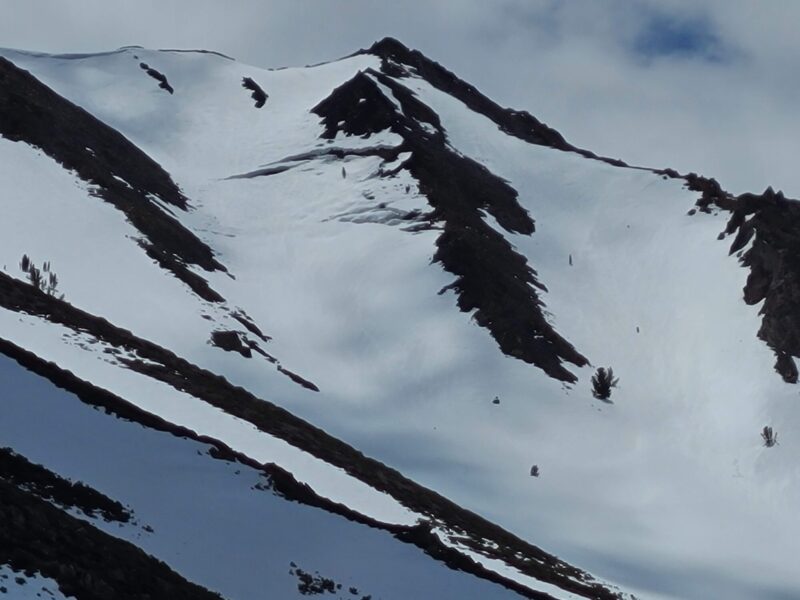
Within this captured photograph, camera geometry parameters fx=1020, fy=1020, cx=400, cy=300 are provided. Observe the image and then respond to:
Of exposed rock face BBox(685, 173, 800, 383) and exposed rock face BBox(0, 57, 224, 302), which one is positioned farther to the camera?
exposed rock face BBox(685, 173, 800, 383)

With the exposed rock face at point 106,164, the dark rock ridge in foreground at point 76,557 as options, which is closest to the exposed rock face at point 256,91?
the exposed rock face at point 106,164

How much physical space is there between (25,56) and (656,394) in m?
50.1

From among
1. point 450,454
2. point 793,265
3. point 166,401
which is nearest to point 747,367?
point 793,265

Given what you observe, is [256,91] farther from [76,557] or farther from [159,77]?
[76,557]

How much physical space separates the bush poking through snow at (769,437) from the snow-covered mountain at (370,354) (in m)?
0.22

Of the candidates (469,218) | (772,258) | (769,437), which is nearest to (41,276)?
(769,437)

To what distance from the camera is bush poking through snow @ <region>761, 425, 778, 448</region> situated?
33.0 metres

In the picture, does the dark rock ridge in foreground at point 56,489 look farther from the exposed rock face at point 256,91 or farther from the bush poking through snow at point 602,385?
the exposed rock face at point 256,91

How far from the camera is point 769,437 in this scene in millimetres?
33156

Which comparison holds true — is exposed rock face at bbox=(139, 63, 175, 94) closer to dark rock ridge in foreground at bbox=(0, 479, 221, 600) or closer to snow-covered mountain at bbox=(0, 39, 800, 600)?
snow-covered mountain at bbox=(0, 39, 800, 600)

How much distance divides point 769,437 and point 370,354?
13634mm

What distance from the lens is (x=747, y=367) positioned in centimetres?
3775

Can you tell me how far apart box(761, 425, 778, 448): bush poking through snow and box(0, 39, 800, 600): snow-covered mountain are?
0.22 meters

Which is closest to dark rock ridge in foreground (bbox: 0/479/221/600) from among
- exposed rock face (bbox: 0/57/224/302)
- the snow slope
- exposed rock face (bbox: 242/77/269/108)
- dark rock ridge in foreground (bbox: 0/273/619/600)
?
the snow slope
